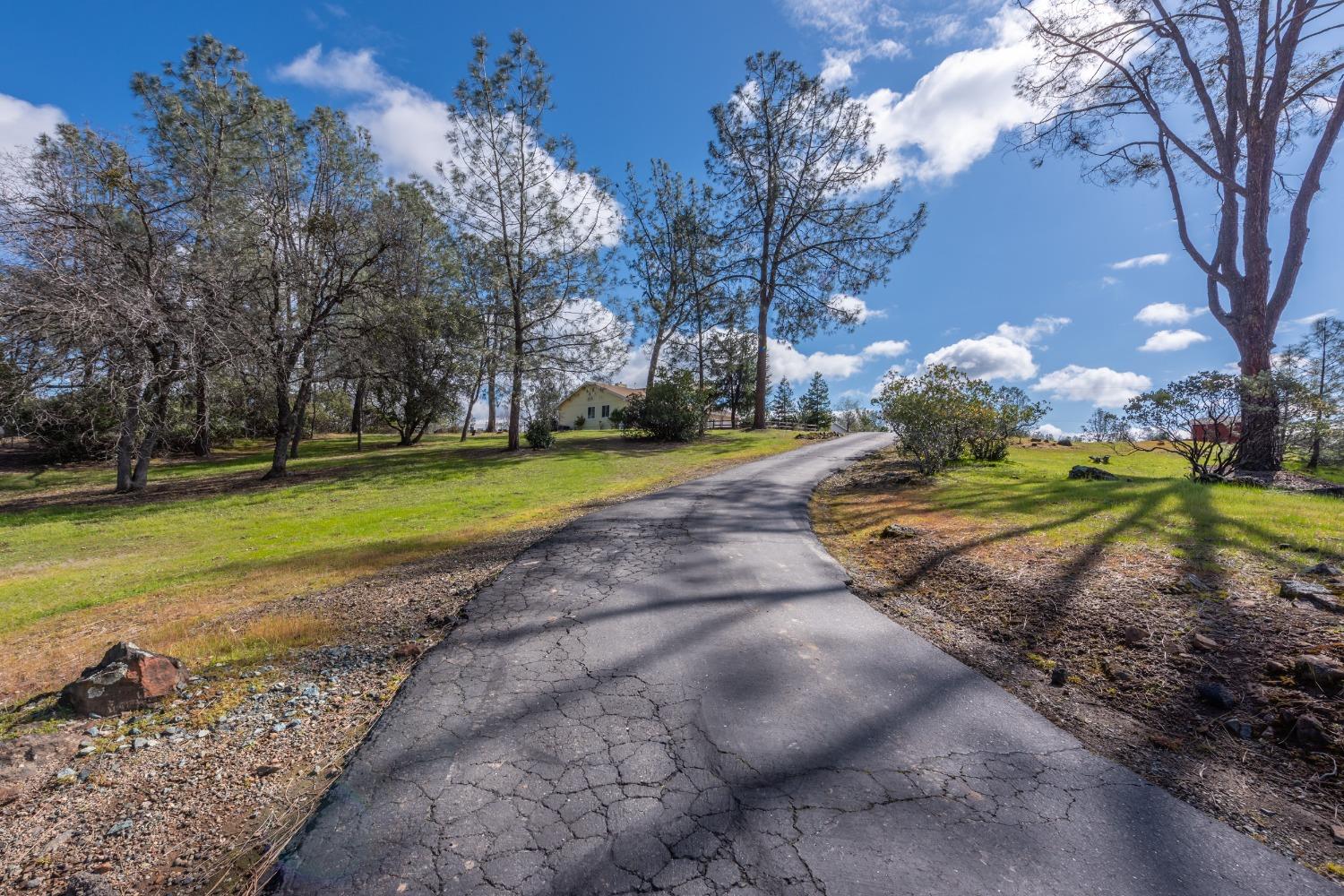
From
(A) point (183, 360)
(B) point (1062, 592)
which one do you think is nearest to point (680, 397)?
(A) point (183, 360)

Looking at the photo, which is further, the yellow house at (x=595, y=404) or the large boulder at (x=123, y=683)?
the yellow house at (x=595, y=404)

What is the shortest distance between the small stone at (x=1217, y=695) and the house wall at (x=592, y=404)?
46788 millimetres

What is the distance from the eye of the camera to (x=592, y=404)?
51594 mm

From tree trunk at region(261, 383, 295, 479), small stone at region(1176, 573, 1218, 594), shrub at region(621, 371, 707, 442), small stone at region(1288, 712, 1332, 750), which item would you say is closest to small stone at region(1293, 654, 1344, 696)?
small stone at region(1288, 712, 1332, 750)

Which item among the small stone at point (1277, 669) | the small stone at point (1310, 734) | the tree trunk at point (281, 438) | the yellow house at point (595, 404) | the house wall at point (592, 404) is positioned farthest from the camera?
the house wall at point (592, 404)

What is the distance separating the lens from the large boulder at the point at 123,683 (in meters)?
2.94

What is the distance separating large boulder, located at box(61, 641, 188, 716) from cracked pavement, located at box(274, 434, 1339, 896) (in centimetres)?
151

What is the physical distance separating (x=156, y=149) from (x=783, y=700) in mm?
23647

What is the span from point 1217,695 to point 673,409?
19393 mm

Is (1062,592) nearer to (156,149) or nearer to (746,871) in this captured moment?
(746,871)

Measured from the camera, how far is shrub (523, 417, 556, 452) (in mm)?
21298

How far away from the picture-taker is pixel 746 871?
1.86 metres

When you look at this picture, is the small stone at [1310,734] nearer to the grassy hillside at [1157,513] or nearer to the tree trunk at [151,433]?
the grassy hillside at [1157,513]

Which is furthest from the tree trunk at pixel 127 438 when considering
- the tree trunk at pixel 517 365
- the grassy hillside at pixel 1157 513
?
the grassy hillside at pixel 1157 513
